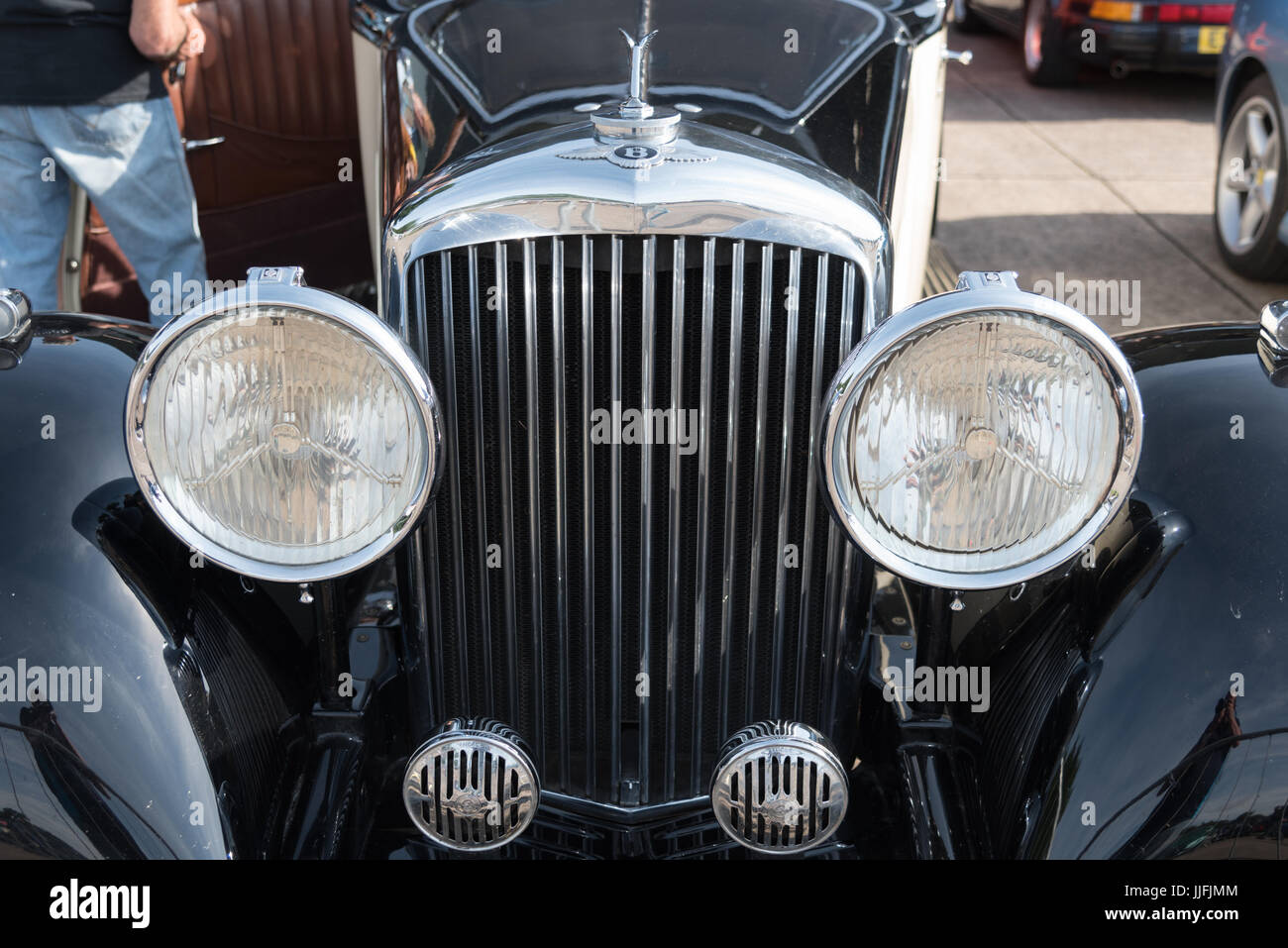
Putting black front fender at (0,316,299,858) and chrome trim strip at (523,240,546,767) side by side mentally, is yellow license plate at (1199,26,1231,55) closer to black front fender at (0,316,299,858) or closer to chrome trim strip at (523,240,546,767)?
chrome trim strip at (523,240,546,767)

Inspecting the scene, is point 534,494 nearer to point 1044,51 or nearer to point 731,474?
point 731,474

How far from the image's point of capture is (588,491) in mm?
1794

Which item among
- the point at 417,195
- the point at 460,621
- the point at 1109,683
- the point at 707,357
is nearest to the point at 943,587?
the point at 1109,683

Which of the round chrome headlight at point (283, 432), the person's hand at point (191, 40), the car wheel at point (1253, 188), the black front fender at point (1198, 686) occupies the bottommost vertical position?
the car wheel at point (1253, 188)

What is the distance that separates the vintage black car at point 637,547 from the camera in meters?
1.57

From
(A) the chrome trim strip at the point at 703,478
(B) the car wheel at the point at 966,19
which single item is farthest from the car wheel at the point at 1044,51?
(A) the chrome trim strip at the point at 703,478

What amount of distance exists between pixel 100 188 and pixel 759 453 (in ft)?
7.82

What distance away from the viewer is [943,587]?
65.2 inches

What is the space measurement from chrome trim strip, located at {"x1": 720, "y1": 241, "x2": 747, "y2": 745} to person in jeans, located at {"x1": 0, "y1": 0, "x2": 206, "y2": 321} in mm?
2058

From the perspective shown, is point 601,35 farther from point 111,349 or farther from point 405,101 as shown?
point 111,349

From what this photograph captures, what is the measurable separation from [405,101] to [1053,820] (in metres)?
1.73

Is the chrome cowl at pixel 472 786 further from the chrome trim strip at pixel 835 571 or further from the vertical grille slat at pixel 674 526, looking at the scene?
the chrome trim strip at pixel 835 571

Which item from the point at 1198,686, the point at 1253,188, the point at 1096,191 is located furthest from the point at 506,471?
the point at 1096,191

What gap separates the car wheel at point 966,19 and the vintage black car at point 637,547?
9392 mm
